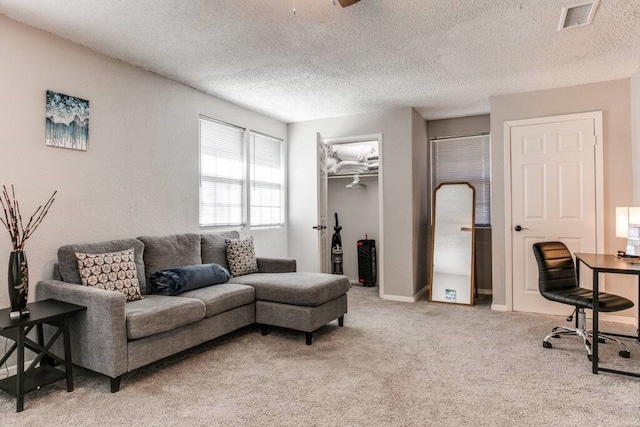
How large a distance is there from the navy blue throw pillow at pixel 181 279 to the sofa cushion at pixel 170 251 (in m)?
0.15

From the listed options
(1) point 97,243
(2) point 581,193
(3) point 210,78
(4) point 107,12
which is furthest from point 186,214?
(2) point 581,193

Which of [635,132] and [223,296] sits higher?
[635,132]

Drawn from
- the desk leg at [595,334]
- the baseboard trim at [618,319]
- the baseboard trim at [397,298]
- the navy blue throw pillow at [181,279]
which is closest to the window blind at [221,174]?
the navy blue throw pillow at [181,279]

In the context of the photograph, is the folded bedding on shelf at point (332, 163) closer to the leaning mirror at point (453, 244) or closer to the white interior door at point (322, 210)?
the white interior door at point (322, 210)

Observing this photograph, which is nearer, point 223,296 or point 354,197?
point 223,296

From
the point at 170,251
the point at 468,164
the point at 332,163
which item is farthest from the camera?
the point at 332,163

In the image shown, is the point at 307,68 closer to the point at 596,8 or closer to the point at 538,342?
the point at 596,8

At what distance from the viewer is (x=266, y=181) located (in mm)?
5484

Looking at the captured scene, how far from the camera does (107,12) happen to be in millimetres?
2656

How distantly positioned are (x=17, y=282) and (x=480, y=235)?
5185 millimetres

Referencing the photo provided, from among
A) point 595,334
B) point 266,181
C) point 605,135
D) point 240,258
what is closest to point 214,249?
point 240,258

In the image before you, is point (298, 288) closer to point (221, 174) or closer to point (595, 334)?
point (221, 174)

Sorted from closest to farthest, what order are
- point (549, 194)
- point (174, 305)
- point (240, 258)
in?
point (174, 305) < point (240, 258) < point (549, 194)

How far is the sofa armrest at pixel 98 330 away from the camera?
245 centimetres
